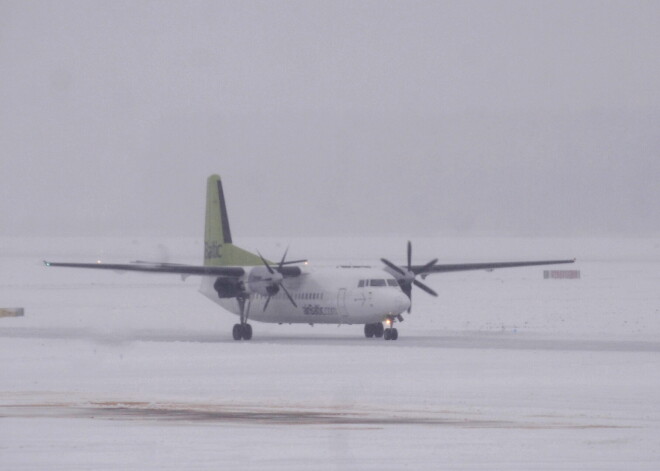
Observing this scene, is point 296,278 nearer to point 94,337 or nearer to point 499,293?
point 94,337

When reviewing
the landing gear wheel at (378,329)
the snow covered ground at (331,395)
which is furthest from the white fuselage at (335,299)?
the landing gear wheel at (378,329)

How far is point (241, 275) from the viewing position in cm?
4600

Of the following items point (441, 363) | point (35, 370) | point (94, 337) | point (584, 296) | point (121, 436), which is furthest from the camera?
point (584, 296)

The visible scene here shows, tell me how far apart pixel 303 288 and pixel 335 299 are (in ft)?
5.66

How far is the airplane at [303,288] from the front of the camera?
139ft

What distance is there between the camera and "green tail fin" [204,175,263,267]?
47969mm

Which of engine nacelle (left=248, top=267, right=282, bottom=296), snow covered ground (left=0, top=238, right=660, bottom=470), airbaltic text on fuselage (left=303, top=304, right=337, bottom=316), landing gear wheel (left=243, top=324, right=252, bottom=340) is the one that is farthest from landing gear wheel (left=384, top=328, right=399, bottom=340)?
landing gear wheel (left=243, top=324, right=252, bottom=340)

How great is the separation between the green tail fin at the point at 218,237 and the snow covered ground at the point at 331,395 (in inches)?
110

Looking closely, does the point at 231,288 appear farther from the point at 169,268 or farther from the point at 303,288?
the point at 169,268

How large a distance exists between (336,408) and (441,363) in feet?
34.9

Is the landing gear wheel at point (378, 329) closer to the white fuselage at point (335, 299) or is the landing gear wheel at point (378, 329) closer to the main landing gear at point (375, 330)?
the main landing gear at point (375, 330)

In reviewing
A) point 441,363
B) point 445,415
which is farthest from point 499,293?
point 445,415

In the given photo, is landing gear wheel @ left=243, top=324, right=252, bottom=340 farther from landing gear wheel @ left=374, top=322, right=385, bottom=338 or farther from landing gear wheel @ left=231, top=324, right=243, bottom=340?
landing gear wheel @ left=374, top=322, right=385, bottom=338

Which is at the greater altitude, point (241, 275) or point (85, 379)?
point (241, 275)
